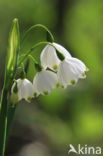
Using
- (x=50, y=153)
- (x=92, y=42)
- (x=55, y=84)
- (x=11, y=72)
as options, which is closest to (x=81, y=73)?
(x=55, y=84)

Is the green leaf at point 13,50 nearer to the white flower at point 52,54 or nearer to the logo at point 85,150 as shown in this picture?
the white flower at point 52,54

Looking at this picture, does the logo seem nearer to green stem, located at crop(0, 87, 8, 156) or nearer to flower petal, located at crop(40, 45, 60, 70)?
flower petal, located at crop(40, 45, 60, 70)

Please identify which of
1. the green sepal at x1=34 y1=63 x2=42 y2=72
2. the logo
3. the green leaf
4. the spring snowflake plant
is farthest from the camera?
the logo

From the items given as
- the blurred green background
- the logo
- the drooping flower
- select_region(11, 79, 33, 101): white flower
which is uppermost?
the blurred green background

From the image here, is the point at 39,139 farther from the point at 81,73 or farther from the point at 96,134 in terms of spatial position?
the point at 81,73

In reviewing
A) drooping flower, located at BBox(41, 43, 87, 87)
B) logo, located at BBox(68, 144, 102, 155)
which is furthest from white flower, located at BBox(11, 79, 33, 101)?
logo, located at BBox(68, 144, 102, 155)

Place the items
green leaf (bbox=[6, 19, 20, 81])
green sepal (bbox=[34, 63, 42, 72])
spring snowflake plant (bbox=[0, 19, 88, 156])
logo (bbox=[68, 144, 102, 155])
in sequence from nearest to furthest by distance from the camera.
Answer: green leaf (bbox=[6, 19, 20, 81]), spring snowflake plant (bbox=[0, 19, 88, 156]), green sepal (bbox=[34, 63, 42, 72]), logo (bbox=[68, 144, 102, 155])
